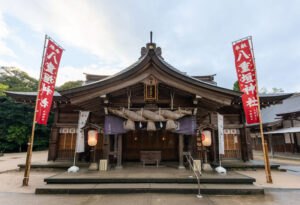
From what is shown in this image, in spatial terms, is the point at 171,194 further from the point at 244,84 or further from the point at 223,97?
the point at 244,84

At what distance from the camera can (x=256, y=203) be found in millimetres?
4672

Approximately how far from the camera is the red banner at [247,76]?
23.8 ft

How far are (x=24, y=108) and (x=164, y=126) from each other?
27164mm

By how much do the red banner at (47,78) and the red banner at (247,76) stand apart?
1005 centimetres

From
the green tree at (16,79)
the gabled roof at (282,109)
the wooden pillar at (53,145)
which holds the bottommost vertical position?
Result: the wooden pillar at (53,145)

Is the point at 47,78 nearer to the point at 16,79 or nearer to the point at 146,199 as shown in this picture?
the point at 146,199

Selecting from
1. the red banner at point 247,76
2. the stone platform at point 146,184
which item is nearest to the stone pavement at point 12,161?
the stone platform at point 146,184

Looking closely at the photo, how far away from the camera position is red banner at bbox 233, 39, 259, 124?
7.27m

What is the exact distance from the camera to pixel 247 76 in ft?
24.2

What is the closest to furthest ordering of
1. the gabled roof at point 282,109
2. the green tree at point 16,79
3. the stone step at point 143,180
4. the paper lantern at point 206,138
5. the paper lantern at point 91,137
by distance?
the stone step at point 143,180
the paper lantern at point 206,138
the paper lantern at point 91,137
the gabled roof at point 282,109
the green tree at point 16,79

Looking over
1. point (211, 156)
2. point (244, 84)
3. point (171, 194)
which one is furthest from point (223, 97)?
point (211, 156)

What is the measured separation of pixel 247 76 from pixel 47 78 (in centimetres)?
1076

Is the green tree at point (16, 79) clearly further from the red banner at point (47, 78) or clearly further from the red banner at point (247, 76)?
the red banner at point (247, 76)

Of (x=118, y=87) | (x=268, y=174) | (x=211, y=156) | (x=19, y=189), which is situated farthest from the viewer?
(x=211, y=156)
